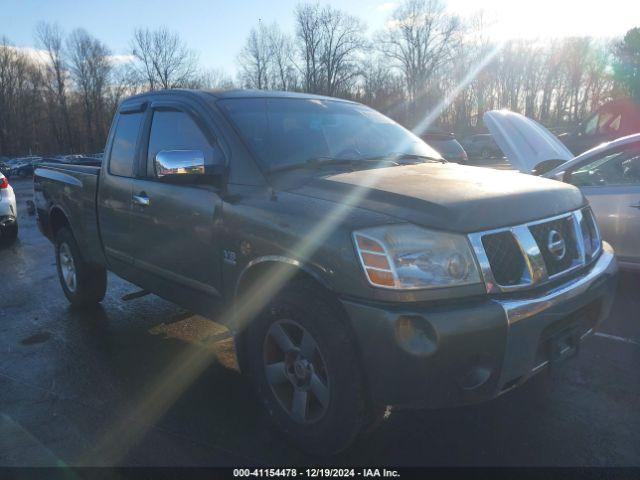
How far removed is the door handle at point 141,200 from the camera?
361cm

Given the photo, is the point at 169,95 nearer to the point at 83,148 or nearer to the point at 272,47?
the point at 272,47

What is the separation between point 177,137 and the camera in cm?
352

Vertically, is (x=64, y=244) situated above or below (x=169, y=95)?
below

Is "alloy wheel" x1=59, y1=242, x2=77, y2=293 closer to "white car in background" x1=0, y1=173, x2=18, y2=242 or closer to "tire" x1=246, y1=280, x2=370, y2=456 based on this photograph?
"tire" x1=246, y1=280, x2=370, y2=456

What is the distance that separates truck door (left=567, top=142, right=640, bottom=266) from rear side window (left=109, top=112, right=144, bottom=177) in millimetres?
4270

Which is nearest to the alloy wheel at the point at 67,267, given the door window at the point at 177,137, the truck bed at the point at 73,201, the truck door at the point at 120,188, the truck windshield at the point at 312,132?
the truck bed at the point at 73,201

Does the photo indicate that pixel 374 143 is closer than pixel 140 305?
Yes

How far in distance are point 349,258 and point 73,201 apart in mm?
3597

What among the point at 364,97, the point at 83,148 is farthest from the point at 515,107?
the point at 83,148

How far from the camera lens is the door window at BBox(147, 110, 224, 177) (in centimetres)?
318

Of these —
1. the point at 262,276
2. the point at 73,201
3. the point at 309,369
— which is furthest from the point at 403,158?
the point at 73,201

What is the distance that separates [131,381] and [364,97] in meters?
55.6

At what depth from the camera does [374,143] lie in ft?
11.9

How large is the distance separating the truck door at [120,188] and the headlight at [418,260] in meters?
2.38
